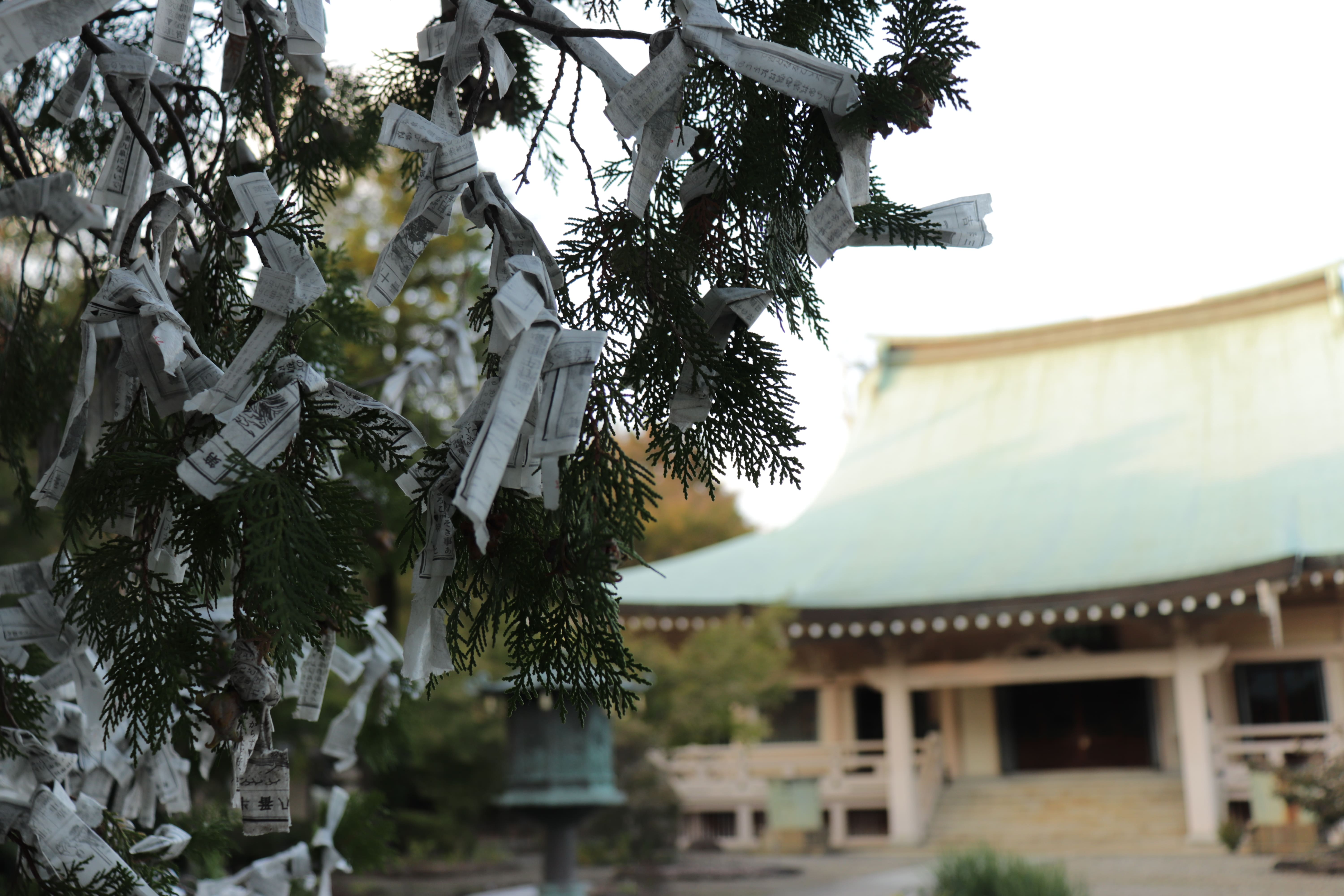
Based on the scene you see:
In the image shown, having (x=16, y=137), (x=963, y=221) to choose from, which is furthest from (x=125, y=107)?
(x=963, y=221)

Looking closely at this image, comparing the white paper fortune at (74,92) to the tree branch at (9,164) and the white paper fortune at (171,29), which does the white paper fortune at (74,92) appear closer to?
the tree branch at (9,164)

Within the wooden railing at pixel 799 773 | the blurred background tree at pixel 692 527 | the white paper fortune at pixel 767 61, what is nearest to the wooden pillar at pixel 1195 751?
the wooden railing at pixel 799 773

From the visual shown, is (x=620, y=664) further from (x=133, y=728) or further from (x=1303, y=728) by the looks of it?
(x=1303, y=728)

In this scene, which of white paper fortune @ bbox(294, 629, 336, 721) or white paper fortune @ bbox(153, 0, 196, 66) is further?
white paper fortune @ bbox(294, 629, 336, 721)

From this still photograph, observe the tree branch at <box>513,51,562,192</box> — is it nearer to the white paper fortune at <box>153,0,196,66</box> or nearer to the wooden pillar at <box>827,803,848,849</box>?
the white paper fortune at <box>153,0,196,66</box>

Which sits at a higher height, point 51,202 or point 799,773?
point 51,202

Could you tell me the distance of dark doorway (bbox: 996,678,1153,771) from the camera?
12.5 metres

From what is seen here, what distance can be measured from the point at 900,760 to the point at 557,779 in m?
5.94

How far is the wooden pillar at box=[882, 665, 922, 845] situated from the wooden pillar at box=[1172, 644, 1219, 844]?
2.55 m

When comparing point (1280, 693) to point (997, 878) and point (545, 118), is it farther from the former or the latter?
point (545, 118)

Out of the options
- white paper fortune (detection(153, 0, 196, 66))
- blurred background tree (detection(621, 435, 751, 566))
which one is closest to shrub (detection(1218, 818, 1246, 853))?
white paper fortune (detection(153, 0, 196, 66))

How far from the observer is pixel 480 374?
1.23 metres

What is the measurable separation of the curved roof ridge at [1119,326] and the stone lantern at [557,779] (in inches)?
443

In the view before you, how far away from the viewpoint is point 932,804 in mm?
12062
